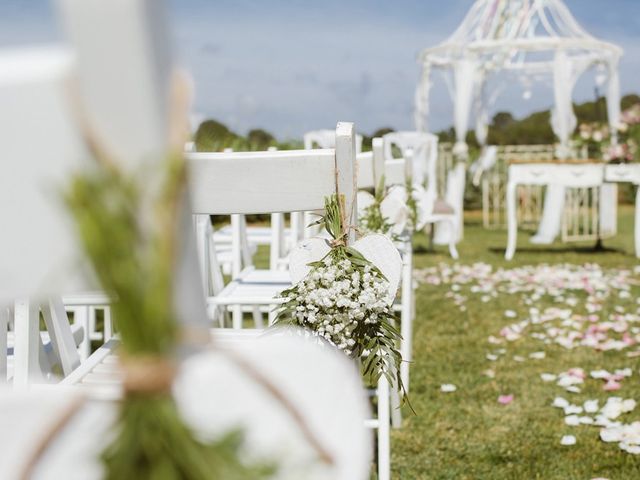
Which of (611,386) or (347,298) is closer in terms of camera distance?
(347,298)

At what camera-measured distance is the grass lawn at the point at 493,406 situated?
8.62ft

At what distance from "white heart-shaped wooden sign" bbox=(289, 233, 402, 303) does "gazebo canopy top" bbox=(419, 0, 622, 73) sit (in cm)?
884

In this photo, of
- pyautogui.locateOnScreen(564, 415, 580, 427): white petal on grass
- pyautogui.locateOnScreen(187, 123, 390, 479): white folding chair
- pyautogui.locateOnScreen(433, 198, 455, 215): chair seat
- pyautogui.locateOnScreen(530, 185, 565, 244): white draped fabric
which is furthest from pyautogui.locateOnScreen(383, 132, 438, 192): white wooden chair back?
pyautogui.locateOnScreen(187, 123, 390, 479): white folding chair

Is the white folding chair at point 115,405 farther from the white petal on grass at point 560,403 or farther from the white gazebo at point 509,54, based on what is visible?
the white gazebo at point 509,54

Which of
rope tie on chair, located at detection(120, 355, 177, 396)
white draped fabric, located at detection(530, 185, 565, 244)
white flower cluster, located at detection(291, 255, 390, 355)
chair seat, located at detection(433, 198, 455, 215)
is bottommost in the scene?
white draped fabric, located at detection(530, 185, 565, 244)

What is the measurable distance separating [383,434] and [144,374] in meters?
1.60

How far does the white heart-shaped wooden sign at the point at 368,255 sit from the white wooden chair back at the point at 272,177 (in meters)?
0.09

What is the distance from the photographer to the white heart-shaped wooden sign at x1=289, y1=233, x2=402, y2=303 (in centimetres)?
164

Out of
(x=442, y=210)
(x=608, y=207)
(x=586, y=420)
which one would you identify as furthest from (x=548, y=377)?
(x=608, y=207)

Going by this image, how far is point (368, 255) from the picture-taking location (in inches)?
65.1

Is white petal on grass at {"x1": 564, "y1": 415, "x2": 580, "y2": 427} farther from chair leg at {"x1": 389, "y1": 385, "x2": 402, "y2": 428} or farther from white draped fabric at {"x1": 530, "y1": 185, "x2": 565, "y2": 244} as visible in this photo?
white draped fabric at {"x1": 530, "y1": 185, "x2": 565, "y2": 244}

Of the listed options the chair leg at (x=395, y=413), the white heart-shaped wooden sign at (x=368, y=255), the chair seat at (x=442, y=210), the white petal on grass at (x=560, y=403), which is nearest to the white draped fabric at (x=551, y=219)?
the chair seat at (x=442, y=210)

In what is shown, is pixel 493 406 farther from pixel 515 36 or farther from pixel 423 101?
pixel 515 36

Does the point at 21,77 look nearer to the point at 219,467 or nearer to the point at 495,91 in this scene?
the point at 219,467
